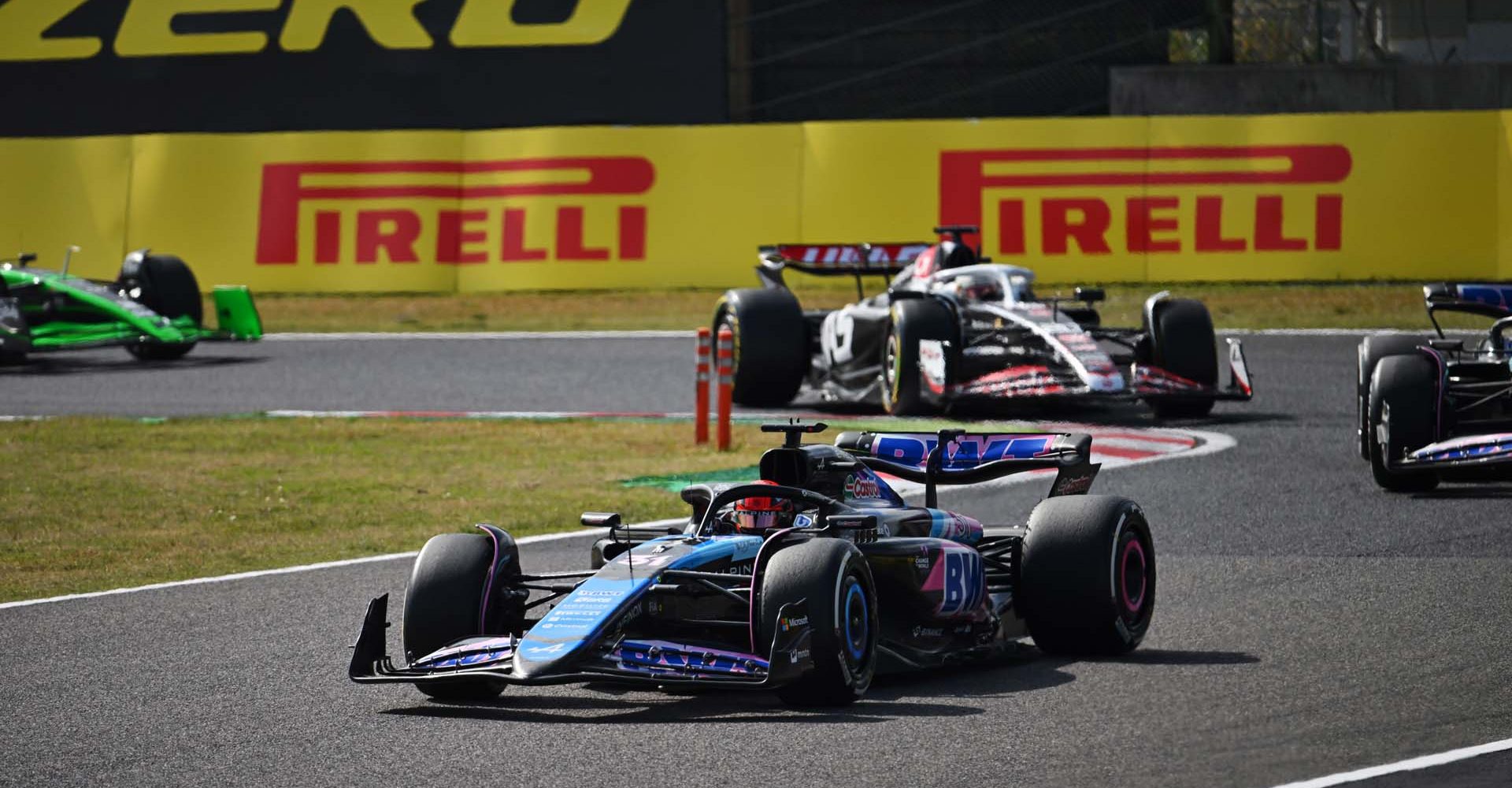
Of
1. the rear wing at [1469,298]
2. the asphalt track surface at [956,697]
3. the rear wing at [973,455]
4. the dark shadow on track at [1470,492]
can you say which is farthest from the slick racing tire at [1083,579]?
the rear wing at [1469,298]

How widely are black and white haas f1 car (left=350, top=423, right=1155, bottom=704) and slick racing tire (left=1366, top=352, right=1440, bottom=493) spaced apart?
401cm

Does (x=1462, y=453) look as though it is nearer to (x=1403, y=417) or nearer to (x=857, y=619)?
(x=1403, y=417)

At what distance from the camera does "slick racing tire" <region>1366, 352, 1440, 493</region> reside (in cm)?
1280

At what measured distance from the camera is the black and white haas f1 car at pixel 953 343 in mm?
16688

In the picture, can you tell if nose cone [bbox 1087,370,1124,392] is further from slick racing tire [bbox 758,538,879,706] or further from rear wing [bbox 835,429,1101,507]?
slick racing tire [bbox 758,538,879,706]

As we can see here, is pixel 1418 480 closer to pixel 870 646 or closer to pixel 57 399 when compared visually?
pixel 870 646

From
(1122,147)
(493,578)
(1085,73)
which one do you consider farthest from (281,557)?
(1085,73)

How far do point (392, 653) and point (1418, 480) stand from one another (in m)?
6.69

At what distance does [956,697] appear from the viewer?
7754 millimetres

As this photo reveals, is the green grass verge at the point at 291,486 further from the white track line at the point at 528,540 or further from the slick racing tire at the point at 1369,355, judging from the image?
the slick racing tire at the point at 1369,355

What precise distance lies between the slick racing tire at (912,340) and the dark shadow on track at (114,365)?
7940 mm

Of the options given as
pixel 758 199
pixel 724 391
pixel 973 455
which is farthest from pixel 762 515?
pixel 758 199

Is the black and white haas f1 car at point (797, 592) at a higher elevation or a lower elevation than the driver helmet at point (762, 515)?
lower

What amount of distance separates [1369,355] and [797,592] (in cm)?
756
